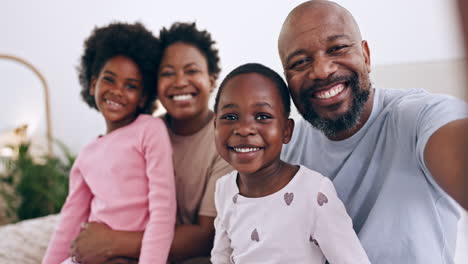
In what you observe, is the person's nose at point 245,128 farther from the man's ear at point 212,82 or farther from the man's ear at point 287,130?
the man's ear at point 212,82

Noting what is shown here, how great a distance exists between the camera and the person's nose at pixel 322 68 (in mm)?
1057

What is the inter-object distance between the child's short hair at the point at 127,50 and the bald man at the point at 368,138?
58 cm

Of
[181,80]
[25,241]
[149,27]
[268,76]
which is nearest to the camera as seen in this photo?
[268,76]

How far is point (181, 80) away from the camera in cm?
148

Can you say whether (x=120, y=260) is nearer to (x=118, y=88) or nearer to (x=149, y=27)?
(x=118, y=88)

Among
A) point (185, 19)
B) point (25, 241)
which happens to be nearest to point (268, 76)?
point (25, 241)

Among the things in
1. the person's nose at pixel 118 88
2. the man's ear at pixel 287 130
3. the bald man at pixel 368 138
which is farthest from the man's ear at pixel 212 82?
the man's ear at pixel 287 130

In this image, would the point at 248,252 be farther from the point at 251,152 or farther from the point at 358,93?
the point at 358,93

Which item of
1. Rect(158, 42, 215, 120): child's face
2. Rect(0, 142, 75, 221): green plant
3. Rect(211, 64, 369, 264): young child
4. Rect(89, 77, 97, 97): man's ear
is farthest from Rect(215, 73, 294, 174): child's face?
Rect(0, 142, 75, 221): green plant

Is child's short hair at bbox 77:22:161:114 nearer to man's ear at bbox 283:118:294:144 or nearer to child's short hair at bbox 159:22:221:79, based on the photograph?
child's short hair at bbox 159:22:221:79

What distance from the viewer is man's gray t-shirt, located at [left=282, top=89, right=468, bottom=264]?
96cm

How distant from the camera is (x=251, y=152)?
3.33ft

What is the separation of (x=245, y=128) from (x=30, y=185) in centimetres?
305

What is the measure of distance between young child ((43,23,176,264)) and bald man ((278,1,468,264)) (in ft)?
1.64
